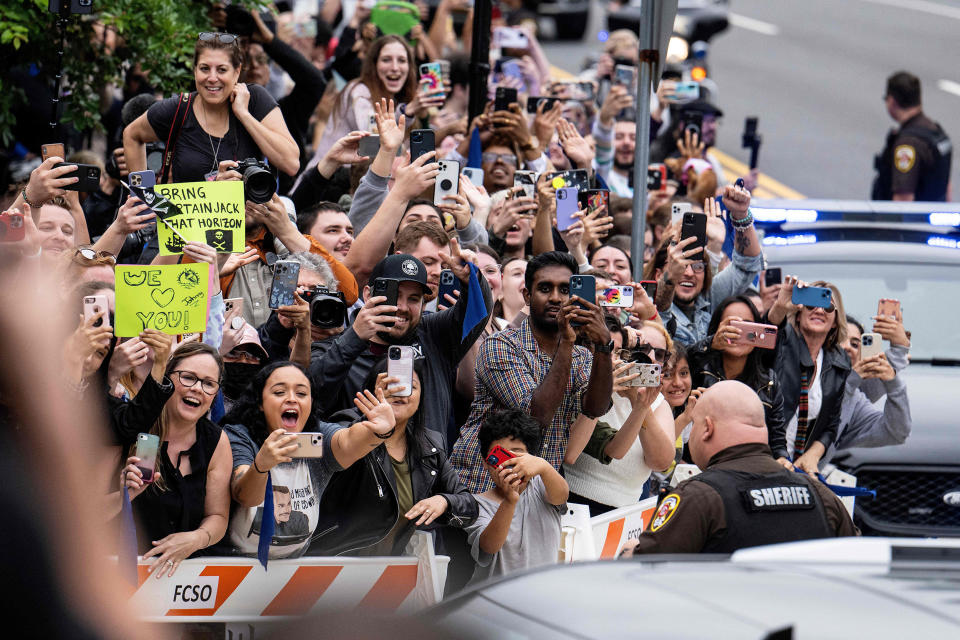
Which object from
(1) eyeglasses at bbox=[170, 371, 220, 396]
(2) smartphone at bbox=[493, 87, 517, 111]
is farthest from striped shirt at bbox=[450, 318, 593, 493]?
(2) smartphone at bbox=[493, 87, 517, 111]

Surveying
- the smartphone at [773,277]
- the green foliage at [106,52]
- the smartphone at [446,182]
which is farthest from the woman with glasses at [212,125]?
the smartphone at [773,277]

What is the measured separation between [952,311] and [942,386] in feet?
2.65

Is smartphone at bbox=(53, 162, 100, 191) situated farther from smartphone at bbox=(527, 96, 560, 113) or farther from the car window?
the car window

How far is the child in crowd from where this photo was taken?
613 centimetres

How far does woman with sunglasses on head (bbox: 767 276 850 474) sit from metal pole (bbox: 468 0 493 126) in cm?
245

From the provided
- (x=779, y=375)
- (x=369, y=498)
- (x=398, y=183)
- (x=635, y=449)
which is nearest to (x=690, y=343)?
(x=779, y=375)

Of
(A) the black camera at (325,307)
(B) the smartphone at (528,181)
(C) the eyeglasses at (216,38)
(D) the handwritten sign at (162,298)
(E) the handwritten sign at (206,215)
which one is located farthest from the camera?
(B) the smartphone at (528,181)

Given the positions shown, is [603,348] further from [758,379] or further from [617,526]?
[758,379]

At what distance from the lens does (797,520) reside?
17.3ft

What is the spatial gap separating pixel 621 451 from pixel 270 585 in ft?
6.16

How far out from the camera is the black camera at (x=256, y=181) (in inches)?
263

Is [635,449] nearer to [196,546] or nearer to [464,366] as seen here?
[464,366]

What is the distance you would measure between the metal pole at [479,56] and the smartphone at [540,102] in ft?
1.45

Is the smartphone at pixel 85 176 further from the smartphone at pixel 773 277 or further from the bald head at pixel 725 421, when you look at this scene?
the smartphone at pixel 773 277
